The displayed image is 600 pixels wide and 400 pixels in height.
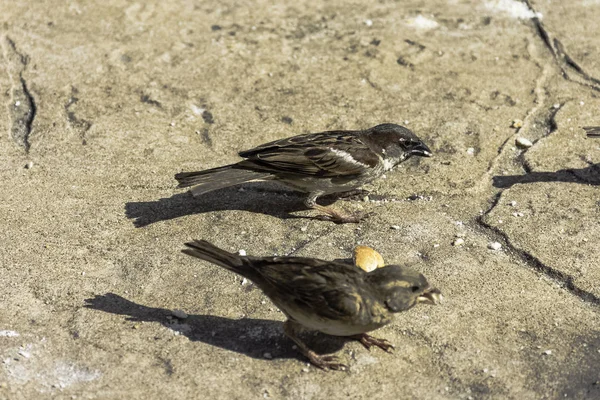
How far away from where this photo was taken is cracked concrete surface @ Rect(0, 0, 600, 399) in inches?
182

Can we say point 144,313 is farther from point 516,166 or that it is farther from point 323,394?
point 516,166

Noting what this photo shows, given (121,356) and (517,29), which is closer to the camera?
(121,356)

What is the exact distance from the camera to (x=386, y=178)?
6.65 meters

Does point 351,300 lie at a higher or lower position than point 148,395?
higher

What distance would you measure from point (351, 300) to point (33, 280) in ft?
7.44

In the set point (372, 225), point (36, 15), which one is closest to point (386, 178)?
point (372, 225)

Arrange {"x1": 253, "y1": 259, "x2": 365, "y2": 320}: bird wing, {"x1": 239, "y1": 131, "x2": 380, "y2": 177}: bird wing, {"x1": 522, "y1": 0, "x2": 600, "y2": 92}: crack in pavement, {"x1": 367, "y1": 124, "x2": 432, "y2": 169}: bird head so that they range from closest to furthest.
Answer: {"x1": 253, "y1": 259, "x2": 365, "y2": 320}: bird wing → {"x1": 239, "y1": 131, "x2": 380, "y2": 177}: bird wing → {"x1": 367, "y1": 124, "x2": 432, "y2": 169}: bird head → {"x1": 522, "y1": 0, "x2": 600, "y2": 92}: crack in pavement

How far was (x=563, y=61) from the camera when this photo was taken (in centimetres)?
809

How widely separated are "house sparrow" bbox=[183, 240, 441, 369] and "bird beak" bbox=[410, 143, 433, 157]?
1935 mm

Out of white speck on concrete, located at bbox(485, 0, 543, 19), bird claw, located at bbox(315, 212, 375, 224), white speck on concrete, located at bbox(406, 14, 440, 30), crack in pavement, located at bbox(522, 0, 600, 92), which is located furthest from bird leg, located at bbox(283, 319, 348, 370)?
white speck on concrete, located at bbox(485, 0, 543, 19)

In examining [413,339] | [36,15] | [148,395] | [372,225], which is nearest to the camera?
[148,395]

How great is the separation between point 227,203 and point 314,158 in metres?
0.81

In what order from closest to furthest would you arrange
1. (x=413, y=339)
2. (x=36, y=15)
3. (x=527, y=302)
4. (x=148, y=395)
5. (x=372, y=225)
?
1. (x=148, y=395)
2. (x=413, y=339)
3. (x=527, y=302)
4. (x=372, y=225)
5. (x=36, y=15)

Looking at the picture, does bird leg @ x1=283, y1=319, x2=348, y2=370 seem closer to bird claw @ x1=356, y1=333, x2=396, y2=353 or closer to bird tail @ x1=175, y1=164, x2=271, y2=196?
bird claw @ x1=356, y1=333, x2=396, y2=353
